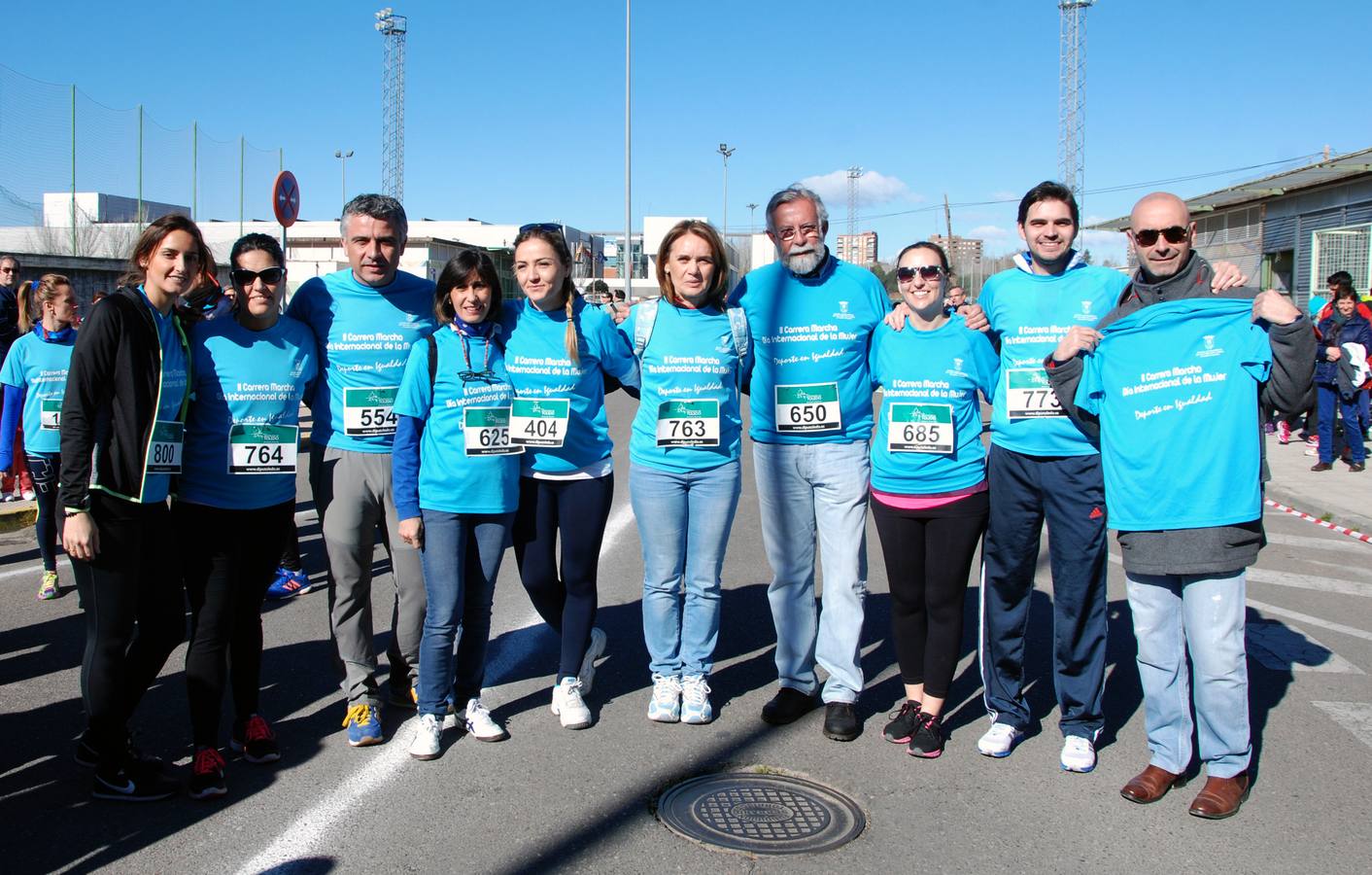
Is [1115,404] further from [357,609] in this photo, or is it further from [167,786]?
[167,786]

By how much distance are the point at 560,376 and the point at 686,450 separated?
24.0 inches

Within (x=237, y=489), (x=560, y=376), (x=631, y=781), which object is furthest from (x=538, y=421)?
(x=631, y=781)

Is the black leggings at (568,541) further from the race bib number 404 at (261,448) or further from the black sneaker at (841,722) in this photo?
the black sneaker at (841,722)

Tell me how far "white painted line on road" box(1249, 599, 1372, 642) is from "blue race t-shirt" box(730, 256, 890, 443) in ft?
11.5

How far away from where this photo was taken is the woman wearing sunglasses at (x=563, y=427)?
439 cm

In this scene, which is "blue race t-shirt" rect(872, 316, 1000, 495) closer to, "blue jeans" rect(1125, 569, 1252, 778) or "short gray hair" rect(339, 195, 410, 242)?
"blue jeans" rect(1125, 569, 1252, 778)

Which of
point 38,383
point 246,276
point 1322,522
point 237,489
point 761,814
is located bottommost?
point 761,814

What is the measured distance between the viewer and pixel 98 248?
74.2 ft

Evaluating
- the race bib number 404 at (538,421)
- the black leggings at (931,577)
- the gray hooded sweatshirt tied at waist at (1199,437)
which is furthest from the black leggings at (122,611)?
the gray hooded sweatshirt tied at waist at (1199,437)

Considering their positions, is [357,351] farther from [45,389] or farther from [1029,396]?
[45,389]

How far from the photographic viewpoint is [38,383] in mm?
6422

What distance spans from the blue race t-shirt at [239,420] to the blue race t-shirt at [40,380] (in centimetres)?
291

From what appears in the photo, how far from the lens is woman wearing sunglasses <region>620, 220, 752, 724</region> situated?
14.6 ft

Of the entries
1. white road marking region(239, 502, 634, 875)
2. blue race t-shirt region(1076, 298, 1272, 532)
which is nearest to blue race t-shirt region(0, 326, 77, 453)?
white road marking region(239, 502, 634, 875)
